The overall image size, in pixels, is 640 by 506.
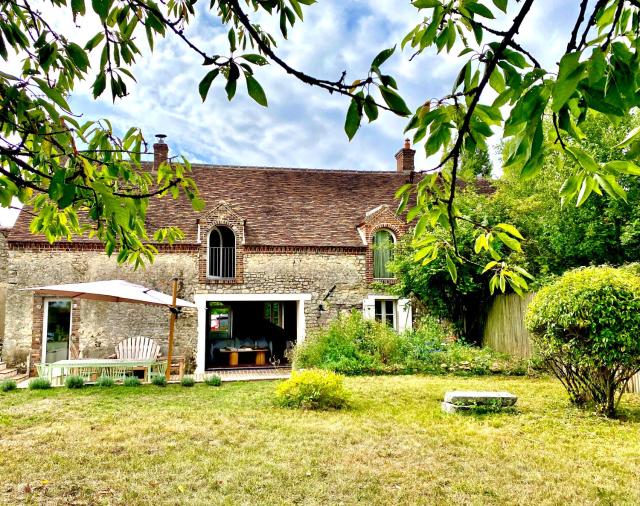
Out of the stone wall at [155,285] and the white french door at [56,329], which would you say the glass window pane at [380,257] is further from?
the white french door at [56,329]

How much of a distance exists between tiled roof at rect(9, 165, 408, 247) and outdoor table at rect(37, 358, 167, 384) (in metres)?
4.94

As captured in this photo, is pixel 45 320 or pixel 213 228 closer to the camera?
pixel 45 320

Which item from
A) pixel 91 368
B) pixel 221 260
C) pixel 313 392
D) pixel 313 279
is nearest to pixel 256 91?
pixel 313 392

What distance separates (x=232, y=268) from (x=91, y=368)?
223 inches

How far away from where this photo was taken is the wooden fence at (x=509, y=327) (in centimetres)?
1299

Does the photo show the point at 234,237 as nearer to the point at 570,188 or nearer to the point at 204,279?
the point at 204,279

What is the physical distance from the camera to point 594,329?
22.9 feet

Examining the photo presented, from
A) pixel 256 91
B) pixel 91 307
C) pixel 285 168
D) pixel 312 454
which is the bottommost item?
pixel 312 454

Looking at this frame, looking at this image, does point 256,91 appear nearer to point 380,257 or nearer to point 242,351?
point 242,351

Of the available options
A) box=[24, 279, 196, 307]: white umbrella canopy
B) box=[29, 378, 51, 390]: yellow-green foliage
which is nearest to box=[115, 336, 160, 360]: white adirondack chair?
box=[24, 279, 196, 307]: white umbrella canopy

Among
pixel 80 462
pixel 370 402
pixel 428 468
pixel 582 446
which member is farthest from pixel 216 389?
pixel 582 446

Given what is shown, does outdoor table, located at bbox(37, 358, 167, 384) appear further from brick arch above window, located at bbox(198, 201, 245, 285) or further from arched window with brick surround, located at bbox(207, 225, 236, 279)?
arched window with brick surround, located at bbox(207, 225, 236, 279)

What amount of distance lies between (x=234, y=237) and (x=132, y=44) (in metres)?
14.6

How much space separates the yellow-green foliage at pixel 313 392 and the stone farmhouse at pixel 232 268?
7.29m
